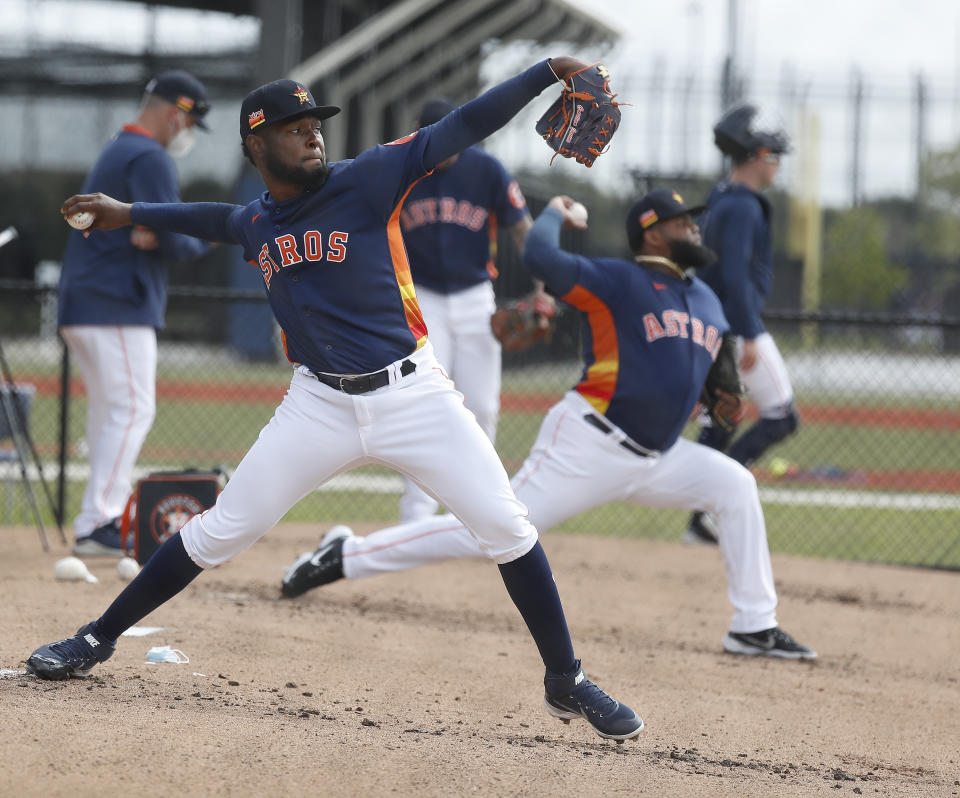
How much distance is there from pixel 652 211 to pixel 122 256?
278cm

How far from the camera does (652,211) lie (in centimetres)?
515

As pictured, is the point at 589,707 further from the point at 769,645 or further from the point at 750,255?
the point at 750,255

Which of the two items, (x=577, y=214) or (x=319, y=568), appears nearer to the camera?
(x=577, y=214)

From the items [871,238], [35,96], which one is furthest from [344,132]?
[871,238]

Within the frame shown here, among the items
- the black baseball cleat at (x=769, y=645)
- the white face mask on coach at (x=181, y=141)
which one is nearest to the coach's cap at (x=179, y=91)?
the white face mask on coach at (x=181, y=141)

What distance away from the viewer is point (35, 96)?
24.7 meters

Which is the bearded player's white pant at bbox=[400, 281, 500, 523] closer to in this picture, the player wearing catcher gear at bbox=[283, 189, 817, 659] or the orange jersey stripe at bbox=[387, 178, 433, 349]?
the player wearing catcher gear at bbox=[283, 189, 817, 659]

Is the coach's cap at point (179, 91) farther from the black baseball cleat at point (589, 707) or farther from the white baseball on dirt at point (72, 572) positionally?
the black baseball cleat at point (589, 707)

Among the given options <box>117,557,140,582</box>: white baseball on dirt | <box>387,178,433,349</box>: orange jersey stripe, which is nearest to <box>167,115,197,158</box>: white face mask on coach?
<box>117,557,140,582</box>: white baseball on dirt

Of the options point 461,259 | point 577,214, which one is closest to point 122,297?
point 461,259

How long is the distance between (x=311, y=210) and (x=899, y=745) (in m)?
2.63

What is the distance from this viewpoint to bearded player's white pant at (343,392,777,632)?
5.04m

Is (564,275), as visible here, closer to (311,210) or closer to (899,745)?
(311,210)

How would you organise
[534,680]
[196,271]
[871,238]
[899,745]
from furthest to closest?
1. [871,238]
2. [196,271]
3. [534,680]
4. [899,745]
